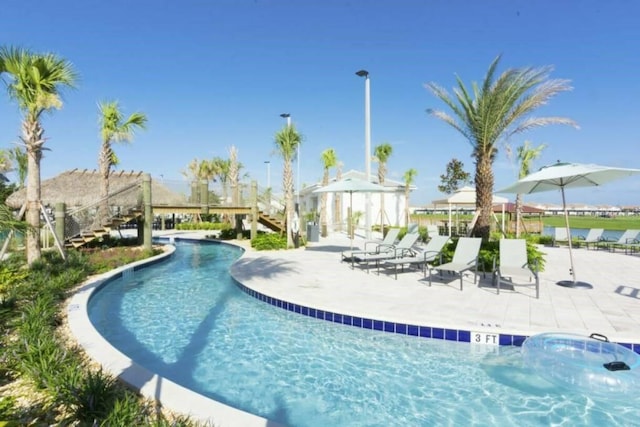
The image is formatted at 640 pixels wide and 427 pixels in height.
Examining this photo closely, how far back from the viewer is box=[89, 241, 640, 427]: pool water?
3705 mm

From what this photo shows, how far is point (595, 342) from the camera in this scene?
4.66 metres

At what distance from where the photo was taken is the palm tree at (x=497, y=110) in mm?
10523

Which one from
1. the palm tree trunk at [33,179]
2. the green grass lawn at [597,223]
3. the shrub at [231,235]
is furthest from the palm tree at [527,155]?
the palm tree trunk at [33,179]

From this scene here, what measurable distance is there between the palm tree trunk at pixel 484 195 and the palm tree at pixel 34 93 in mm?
11651

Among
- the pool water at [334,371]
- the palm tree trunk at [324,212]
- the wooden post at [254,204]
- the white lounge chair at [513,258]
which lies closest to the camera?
the pool water at [334,371]

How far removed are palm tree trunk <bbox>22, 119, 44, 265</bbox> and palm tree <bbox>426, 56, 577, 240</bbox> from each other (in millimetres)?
11714

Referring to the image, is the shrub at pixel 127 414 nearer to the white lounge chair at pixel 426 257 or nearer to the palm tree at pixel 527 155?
the white lounge chair at pixel 426 257

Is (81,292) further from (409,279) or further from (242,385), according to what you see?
(409,279)

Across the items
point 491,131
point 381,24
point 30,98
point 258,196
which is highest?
point 381,24

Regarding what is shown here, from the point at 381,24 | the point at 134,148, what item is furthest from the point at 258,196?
the point at 381,24

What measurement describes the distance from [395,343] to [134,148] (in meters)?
16.2

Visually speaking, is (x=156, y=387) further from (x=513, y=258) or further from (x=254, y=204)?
(x=254, y=204)

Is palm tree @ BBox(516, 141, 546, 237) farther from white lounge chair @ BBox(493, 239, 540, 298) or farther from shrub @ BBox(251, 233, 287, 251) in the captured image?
white lounge chair @ BBox(493, 239, 540, 298)

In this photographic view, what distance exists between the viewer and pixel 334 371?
4.72m
